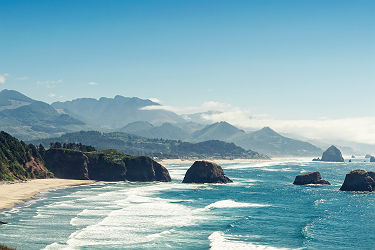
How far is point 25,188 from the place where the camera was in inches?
5364

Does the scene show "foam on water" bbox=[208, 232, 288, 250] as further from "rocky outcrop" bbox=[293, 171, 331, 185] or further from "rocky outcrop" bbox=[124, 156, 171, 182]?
"rocky outcrop" bbox=[124, 156, 171, 182]

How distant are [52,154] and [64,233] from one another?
364ft

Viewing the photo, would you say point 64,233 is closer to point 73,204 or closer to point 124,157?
point 73,204

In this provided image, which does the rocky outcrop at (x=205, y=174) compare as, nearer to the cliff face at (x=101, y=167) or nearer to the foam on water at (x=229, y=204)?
the cliff face at (x=101, y=167)

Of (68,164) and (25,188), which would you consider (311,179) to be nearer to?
(68,164)

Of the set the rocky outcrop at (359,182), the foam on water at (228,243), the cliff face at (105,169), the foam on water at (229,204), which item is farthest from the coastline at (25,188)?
the rocky outcrop at (359,182)

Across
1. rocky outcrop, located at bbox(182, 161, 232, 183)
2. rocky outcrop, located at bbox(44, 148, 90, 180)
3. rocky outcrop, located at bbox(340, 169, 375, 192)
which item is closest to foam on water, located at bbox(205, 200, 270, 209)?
rocky outcrop, located at bbox(340, 169, 375, 192)

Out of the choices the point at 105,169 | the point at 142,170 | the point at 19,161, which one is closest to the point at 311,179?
the point at 142,170

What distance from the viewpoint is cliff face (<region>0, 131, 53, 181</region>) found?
15388 centimetres

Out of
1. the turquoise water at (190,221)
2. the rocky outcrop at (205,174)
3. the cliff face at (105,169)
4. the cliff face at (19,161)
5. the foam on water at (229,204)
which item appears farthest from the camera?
the cliff face at (105,169)

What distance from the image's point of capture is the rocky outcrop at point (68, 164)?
176m

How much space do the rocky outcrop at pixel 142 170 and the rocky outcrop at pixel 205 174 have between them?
13.8 metres

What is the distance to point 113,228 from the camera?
79938 mm

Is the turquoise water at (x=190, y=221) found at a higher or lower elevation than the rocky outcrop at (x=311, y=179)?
lower
